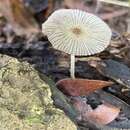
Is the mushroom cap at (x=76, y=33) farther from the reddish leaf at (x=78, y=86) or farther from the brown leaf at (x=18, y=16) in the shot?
the brown leaf at (x=18, y=16)

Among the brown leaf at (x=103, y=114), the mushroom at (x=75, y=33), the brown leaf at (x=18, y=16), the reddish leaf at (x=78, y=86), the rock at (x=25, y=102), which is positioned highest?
the mushroom at (x=75, y=33)

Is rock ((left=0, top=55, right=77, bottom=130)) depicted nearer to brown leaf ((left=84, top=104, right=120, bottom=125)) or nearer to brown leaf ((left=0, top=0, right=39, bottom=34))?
brown leaf ((left=84, top=104, right=120, bottom=125))

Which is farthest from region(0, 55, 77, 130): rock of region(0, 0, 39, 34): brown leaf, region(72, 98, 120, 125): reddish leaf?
region(0, 0, 39, 34): brown leaf

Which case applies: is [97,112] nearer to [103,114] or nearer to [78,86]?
[103,114]

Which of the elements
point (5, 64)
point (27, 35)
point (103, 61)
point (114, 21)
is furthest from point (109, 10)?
point (5, 64)

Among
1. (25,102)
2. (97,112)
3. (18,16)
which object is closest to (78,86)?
(97,112)

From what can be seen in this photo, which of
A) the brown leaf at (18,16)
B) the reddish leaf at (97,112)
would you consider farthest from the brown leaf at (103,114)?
the brown leaf at (18,16)
